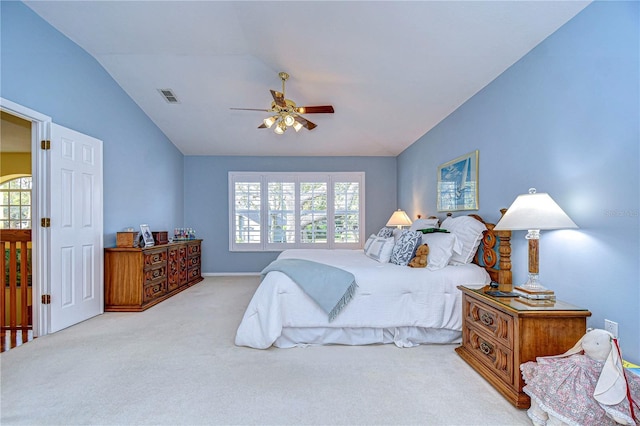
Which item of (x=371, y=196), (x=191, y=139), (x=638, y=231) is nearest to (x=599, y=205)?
(x=638, y=231)

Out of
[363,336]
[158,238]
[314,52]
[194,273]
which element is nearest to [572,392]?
[363,336]

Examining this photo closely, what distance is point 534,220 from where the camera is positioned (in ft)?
6.43

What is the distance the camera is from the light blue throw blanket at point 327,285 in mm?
2682

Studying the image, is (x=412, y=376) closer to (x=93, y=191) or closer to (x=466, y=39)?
(x=466, y=39)

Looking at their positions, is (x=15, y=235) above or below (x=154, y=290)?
above

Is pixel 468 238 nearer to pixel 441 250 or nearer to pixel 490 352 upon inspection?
pixel 441 250

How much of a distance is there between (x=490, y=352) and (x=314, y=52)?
320cm

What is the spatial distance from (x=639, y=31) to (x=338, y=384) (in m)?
2.80

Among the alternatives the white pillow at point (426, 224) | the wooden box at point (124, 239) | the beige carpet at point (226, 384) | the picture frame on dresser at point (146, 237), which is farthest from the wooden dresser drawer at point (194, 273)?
the white pillow at point (426, 224)

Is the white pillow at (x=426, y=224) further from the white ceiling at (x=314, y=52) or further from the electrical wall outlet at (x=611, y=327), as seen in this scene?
the electrical wall outlet at (x=611, y=327)

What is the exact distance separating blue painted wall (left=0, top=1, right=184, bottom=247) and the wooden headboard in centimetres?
460

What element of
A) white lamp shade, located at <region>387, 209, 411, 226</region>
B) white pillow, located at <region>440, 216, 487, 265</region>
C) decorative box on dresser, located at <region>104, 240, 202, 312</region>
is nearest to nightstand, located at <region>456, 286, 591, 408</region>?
white pillow, located at <region>440, 216, 487, 265</region>

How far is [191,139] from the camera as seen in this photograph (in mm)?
5637

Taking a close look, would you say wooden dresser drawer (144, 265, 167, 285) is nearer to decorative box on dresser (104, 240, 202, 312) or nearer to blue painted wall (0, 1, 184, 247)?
decorative box on dresser (104, 240, 202, 312)
